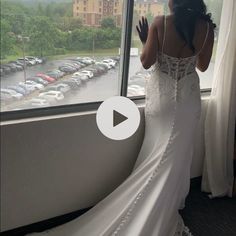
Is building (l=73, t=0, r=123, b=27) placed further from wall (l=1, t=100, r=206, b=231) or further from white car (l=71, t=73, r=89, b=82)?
wall (l=1, t=100, r=206, b=231)

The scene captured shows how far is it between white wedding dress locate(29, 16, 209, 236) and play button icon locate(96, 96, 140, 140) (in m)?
0.12

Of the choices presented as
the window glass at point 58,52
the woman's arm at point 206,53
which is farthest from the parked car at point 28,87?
the woman's arm at point 206,53

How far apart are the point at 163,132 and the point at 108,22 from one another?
2.53 ft

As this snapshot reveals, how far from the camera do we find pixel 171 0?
5.53 feet

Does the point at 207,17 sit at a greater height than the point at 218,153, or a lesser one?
greater

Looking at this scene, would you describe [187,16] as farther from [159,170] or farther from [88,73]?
[159,170]

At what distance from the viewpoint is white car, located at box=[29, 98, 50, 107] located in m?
1.79

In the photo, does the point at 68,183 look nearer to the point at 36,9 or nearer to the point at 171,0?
the point at 36,9

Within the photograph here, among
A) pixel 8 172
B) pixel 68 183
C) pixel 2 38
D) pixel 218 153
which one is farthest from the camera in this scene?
pixel 218 153

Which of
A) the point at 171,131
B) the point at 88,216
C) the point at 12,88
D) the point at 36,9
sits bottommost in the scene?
the point at 88,216

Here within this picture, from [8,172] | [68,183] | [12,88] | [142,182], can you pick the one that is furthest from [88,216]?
[12,88]

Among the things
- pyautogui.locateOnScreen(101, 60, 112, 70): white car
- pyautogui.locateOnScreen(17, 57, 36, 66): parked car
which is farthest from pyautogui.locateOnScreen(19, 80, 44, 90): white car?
pyautogui.locateOnScreen(101, 60, 112, 70): white car

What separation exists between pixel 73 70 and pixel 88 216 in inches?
36.8

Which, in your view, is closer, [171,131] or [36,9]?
[36,9]
